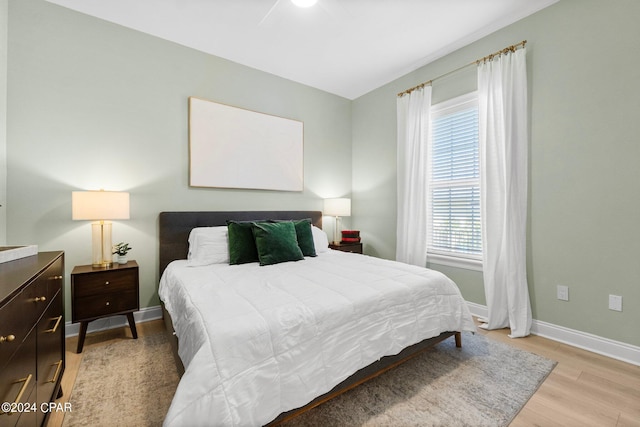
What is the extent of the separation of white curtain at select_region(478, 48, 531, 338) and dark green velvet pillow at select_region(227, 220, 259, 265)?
2.26 meters

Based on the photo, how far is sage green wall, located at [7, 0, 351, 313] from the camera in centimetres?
231

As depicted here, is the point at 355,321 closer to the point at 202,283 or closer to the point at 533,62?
the point at 202,283

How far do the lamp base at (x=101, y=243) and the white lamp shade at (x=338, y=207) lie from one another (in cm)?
247

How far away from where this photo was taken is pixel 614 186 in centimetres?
210

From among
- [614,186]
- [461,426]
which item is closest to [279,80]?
[614,186]

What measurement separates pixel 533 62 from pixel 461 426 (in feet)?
9.63

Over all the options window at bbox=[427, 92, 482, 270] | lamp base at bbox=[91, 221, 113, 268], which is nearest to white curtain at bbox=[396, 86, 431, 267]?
window at bbox=[427, 92, 482, 270]

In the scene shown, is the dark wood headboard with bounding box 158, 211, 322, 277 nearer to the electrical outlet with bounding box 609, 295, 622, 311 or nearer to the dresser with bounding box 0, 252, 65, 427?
the dresser with bounding box 0, 252, 65, 427

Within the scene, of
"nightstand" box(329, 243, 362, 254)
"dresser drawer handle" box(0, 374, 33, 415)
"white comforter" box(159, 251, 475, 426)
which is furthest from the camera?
"nightstand" box(329, 243, 362, 254)

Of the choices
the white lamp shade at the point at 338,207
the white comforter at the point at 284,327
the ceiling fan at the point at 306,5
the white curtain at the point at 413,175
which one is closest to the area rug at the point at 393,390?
the white comforter at the point at 284,327

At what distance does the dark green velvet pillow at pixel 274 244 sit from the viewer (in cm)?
253

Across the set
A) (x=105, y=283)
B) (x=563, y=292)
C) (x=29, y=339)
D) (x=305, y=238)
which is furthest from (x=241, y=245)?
(x=563, y=292)

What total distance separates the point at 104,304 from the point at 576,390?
343 centimetres

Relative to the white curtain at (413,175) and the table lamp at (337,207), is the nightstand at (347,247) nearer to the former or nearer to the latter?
the table lamp at (337,207)
